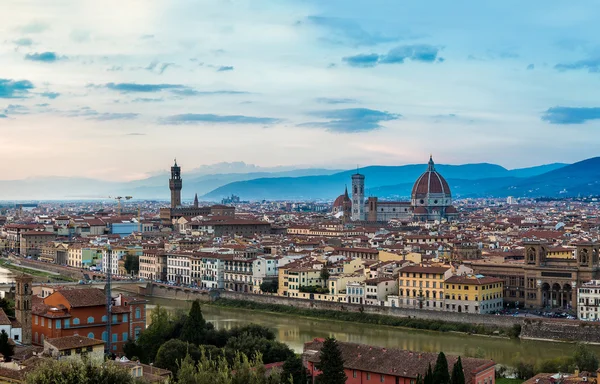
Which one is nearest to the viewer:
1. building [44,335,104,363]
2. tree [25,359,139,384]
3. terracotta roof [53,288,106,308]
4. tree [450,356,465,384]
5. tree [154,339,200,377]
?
tree [25,359,139,384]

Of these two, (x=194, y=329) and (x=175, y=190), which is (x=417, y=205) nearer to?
(x=175, y=190)

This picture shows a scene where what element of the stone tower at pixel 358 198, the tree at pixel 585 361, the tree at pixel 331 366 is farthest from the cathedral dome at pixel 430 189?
the tree at pixel 331 366

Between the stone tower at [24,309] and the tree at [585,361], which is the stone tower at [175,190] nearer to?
the stone tower at [24,309]

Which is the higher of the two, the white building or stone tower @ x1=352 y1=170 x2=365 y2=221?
stone tower @ x1=352 y1=170 x2=365 y2=221

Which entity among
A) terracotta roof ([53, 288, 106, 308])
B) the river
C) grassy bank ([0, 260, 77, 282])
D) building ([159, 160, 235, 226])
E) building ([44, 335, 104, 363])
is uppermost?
building ([159, 160, 235, 226])

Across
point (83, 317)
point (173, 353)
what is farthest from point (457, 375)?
point (83, 317)

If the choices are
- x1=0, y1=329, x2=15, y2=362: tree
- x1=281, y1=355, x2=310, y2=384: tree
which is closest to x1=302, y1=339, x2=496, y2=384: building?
x1=281, y1=355, x2=310, y2=384: tree

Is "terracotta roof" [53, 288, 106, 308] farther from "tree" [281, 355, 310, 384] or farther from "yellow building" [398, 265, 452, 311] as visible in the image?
"yellow building" [398, 265, 452, 311]
